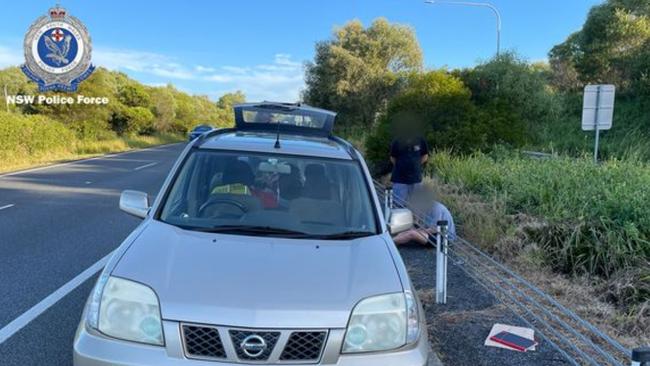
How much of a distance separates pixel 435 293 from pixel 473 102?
438 inches

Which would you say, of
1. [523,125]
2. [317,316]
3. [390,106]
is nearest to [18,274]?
[317,316]

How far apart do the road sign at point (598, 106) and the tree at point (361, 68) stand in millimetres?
16118

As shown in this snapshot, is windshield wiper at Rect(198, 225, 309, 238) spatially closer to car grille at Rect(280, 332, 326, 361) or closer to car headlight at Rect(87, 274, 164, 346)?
car headlight at Rect(87, 274, 164, 346)

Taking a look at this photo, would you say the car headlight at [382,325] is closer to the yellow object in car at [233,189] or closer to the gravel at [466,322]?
the gravel at [466,322]

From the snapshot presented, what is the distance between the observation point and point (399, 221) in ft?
12.4

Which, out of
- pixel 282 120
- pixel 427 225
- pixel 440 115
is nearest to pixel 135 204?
pixel 282 120

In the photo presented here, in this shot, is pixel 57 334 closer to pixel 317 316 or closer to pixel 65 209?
pixel 317 316

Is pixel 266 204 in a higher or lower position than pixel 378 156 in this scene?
higher

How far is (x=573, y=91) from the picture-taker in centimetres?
3988

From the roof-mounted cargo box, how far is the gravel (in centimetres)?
196

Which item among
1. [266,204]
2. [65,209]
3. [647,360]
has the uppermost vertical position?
[266,204]

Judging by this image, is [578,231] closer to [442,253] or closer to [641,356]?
[442,253]

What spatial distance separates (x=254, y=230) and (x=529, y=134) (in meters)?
13.7

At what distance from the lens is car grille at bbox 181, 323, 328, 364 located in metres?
2.29
